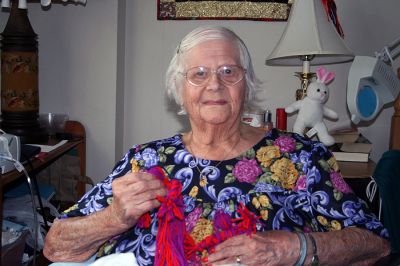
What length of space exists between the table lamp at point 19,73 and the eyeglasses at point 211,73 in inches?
35.3

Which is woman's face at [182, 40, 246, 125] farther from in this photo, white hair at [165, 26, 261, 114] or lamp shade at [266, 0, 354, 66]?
lamp shade at [266, 0, 354, 66]

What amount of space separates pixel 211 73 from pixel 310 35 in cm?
70

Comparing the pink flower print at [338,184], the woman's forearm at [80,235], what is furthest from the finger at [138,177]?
the pink flower print at [338,184]

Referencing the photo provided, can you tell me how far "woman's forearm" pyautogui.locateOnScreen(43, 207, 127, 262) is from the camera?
3.28 ft

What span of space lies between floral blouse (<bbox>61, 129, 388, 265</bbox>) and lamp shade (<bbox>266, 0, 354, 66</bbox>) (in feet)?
1.96

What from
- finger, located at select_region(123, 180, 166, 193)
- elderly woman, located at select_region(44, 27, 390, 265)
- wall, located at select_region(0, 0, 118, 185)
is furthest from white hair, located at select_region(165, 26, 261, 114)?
wall, located at select_region(0, 0, 118, 185)

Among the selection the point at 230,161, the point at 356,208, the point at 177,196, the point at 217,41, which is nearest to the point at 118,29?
the point at 217,41

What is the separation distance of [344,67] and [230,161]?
1.25 meters

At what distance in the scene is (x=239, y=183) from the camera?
1.11m

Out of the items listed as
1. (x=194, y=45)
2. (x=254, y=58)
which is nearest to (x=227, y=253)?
(x=194, y=45)

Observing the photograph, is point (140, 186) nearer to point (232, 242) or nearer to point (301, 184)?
point (232, 242)

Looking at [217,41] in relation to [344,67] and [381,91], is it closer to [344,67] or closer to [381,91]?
[381,91]

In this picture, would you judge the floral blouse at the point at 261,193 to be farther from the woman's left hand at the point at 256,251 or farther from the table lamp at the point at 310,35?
the table lamp at the point at 310,35

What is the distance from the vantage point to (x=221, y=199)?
1099 millimetres
